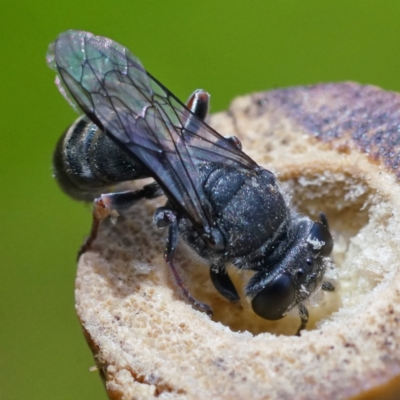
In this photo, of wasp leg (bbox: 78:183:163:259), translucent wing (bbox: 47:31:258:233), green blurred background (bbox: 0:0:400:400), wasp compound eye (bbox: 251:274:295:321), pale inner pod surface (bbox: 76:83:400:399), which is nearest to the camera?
pale inner pod surface (bbox: 76:83:400:399)

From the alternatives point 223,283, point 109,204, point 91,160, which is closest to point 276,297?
point 223,283

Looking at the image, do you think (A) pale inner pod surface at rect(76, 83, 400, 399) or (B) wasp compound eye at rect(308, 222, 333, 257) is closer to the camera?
(A) pale inner pod surface at rect(76, 83, 400, 399)

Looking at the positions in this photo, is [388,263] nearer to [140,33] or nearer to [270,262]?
[270,262]

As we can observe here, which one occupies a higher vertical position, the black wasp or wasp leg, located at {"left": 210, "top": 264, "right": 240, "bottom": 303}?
the black wasp

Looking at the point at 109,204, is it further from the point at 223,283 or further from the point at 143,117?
the point at 223,283

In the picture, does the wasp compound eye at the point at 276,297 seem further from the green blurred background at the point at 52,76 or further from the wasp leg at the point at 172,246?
the green blurred background at the point at 52,76

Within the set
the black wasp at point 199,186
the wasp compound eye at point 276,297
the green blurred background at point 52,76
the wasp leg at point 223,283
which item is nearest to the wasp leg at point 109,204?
the black wasp at point 199,186

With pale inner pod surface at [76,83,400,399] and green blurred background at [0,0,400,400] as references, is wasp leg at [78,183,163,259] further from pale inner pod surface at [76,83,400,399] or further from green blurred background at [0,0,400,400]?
green blurred background at [0,0,400,400]

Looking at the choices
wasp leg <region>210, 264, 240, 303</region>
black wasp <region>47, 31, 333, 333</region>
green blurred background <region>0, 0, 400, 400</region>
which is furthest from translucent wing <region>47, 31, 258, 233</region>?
green blurred background <region>0, 0, 400, 400</region>
